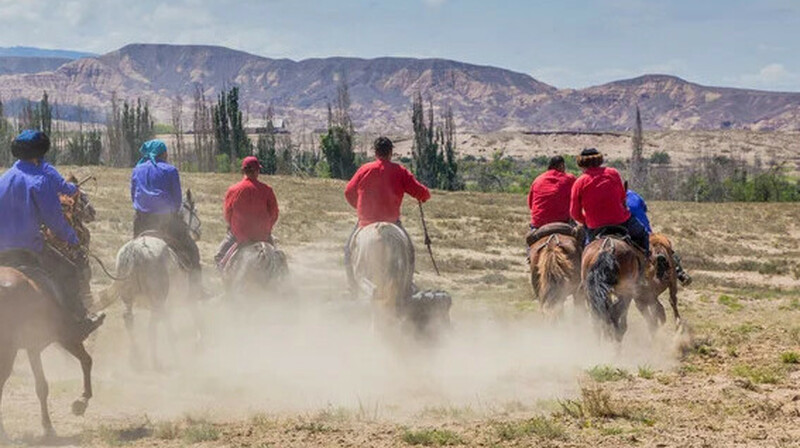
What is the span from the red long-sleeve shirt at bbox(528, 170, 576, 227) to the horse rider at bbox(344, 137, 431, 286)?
234cm

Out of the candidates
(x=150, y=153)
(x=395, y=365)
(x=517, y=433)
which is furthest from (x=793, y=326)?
(x=150, y=153)

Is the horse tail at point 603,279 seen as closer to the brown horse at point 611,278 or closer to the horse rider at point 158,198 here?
the brown horse at point 611,278

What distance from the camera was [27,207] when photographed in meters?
8.62

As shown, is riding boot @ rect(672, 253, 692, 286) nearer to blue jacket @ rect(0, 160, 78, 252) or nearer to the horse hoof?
the horse hoof

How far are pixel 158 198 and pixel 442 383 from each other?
177 inches

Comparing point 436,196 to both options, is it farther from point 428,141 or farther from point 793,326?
point 428,141

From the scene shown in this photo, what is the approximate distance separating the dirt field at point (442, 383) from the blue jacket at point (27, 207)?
1779mm

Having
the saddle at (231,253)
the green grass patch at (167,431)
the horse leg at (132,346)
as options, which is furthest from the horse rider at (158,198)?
the green grass patch at (167,431)

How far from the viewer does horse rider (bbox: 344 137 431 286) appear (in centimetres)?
1162

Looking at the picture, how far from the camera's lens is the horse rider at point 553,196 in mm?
13344

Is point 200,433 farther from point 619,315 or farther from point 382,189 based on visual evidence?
point 619,315

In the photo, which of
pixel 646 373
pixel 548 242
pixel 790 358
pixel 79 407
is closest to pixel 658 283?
pixel 548 242

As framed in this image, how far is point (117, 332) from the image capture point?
1422 cm

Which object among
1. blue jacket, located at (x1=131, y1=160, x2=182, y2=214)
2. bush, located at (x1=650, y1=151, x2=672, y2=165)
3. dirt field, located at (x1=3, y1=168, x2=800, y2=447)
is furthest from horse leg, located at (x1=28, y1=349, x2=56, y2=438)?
bush, located at (x1=650, y1=151, x2=672, y2=165)
